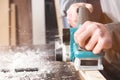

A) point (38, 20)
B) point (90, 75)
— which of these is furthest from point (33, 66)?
point (38, 20)

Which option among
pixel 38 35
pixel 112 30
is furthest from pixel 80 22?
pixel 38 35

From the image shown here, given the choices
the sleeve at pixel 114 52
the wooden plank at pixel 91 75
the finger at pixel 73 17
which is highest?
the finger at pixel 73 17

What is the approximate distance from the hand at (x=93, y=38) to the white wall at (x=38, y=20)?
1568 mm

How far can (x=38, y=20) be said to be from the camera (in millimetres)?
2301

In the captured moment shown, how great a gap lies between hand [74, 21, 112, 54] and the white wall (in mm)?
1568

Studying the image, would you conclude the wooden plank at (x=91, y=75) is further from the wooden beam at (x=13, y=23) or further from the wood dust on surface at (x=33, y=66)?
the wooden beam at (x=13, y=23)

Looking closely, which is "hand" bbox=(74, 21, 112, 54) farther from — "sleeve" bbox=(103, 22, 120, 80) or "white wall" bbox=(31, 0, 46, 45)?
"white wall" bbox=(31, 0, 46, 45)

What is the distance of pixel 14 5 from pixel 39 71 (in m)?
1.61

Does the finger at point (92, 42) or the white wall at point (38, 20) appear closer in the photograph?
the finger at point (92, 42)

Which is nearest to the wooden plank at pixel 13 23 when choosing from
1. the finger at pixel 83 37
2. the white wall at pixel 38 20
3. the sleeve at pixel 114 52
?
the white wall at pixel 38 20

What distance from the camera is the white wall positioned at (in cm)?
228

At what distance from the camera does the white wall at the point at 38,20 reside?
2.28m

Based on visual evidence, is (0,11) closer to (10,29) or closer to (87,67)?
(10,29)

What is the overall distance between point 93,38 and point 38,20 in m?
1.64
